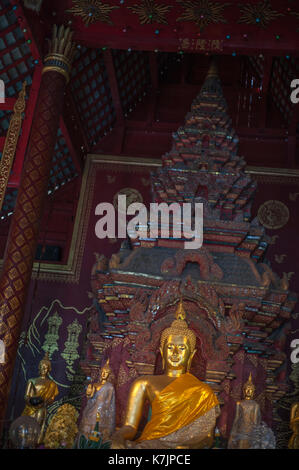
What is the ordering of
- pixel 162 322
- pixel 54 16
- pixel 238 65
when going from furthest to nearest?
pixel 238 65 → pixel 54 16 → pixel 162 322

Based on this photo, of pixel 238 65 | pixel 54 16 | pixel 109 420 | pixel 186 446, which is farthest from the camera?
pixel 238 65

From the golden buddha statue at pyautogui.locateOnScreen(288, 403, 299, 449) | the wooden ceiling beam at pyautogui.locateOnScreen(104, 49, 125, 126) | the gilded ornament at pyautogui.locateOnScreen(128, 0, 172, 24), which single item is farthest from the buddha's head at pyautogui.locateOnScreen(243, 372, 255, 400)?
the wooden ceiling beam at pyautogui.locateOnScreen(104, 49, 125, 126)

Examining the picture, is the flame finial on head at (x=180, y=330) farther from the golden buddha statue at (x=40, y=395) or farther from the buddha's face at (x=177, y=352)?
the golden buddha statue at (x=40, y=395)

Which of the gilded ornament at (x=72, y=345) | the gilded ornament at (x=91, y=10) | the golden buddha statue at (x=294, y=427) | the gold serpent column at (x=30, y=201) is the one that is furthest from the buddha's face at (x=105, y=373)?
the gilded ornament at (x=91, y=10)

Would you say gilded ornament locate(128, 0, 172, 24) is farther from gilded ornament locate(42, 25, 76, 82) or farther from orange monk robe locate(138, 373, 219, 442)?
orange monk robe locate(138, 373, 219, 442)

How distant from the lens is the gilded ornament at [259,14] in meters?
8.03

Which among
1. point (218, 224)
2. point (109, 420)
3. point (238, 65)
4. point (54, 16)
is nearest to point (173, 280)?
point (218, 224)

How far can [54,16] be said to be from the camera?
27.1 feet

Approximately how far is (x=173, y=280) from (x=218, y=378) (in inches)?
43.8

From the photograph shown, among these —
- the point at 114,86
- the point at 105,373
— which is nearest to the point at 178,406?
the point at 105,373

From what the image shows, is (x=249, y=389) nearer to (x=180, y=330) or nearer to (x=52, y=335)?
(x=180, y=330)

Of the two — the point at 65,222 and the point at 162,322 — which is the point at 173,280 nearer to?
the point at 162,322

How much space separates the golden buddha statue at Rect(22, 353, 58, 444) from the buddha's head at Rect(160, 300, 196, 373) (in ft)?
4.37

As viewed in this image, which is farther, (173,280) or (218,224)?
(218,224)
